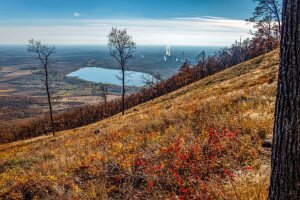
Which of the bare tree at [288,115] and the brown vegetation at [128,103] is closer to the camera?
the bare tree at [288,115]

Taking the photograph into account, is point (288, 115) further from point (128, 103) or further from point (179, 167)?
point (128, 103)

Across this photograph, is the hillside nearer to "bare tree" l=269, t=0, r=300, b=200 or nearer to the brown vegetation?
"bare tree" l=269, t=0, r=300, b=200

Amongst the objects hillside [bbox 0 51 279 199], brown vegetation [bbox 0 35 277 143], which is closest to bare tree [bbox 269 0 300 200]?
hillside [bbox 0 51 279 199]

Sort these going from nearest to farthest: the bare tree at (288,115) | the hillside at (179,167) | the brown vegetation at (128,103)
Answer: the bare tree at (288,115)
the hillside at (179,167)
the brown vegetation at (128,103)

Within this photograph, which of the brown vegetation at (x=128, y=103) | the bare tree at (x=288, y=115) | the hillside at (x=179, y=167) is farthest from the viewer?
→ the brown vegetation at (x=128, y=103)

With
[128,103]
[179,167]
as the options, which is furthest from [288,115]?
[128,103]

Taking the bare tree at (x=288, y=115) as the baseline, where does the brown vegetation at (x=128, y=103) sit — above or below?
below

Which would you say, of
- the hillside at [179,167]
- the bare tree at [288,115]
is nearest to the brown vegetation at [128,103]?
the hillside at [179,167]

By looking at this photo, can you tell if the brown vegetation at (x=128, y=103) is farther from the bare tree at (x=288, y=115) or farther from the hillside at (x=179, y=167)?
the bare tree at (x=288, y=115)
